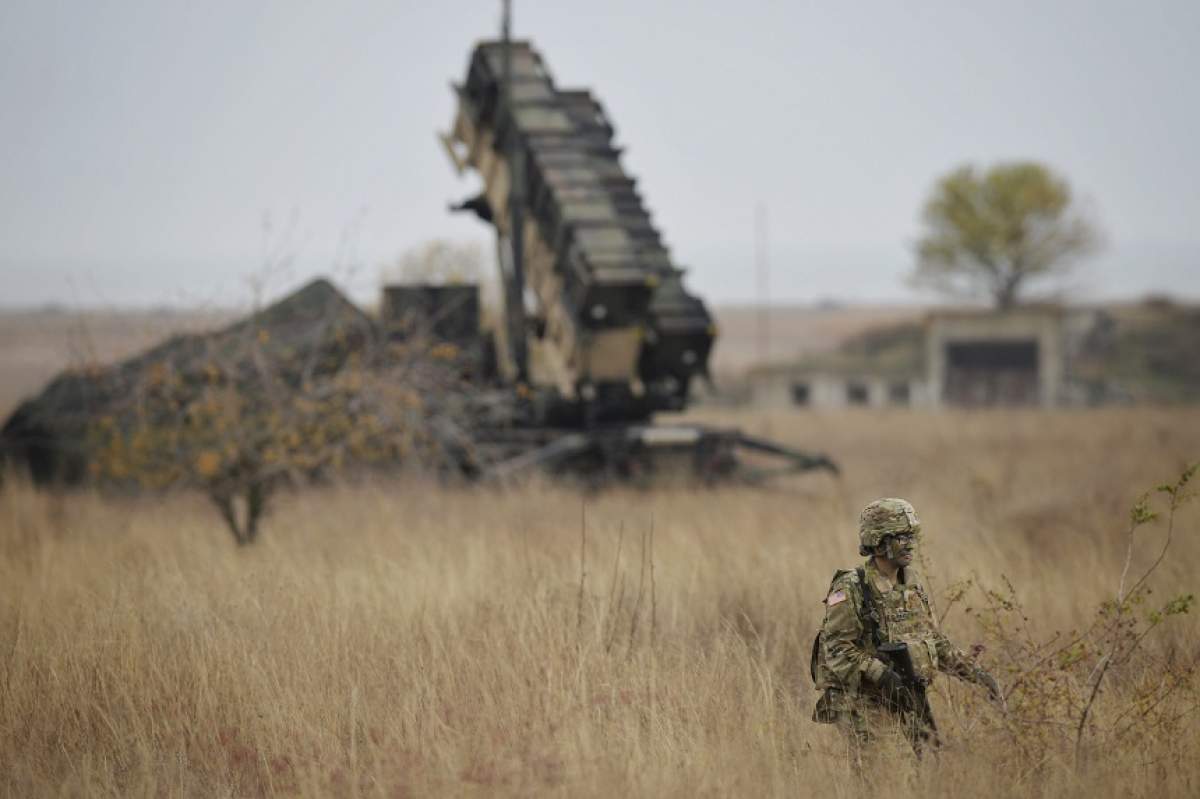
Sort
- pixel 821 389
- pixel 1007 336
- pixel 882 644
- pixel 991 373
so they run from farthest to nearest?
1. pixel 821 389
2. pixel 991 373
3. pixel 1007 336
4. pixel 882 644

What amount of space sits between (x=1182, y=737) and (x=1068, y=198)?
2700 inches

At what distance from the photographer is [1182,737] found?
6.02m

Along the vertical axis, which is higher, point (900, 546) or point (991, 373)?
point (900, 546)

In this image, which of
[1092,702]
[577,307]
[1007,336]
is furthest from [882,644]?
[1007,336]

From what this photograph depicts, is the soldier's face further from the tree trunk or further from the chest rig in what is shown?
the tree trunk

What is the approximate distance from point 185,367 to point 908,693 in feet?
29.4

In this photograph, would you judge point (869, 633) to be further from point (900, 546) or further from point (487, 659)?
point (487, 659)

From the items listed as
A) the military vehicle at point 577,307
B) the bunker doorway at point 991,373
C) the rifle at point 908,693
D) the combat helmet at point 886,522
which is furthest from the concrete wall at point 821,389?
the combat helmet at point 886,522

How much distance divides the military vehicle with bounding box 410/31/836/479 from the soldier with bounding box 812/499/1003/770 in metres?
10.7

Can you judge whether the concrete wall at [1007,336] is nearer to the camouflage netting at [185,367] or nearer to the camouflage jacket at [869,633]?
the camouflage netting at [185,367]

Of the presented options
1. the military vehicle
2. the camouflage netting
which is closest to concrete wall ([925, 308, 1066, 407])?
the military vehicle

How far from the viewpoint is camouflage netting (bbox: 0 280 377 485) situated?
494 inches

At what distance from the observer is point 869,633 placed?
17.9ft

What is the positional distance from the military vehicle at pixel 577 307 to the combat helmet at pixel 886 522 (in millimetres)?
10739
